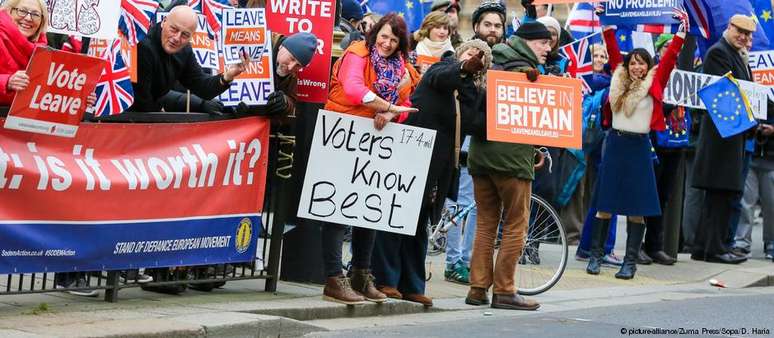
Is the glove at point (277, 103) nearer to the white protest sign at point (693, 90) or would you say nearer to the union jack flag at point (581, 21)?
the white protest sign at point (693, 90)

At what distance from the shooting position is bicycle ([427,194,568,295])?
11.6m

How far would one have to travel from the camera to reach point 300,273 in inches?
412

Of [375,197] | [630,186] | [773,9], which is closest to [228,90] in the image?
[375,197]

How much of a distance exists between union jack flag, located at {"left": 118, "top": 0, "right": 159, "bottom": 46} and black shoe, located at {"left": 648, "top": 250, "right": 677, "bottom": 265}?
6480mm

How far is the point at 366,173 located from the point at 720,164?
18.3 feet

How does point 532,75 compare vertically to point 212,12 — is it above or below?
below

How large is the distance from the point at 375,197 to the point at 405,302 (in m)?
0.75

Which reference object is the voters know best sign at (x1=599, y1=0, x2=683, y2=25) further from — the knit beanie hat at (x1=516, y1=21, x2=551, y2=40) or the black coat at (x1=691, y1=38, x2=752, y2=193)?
the knit beanie hat at (x1=516, y1=21, x2=551, y2=40)

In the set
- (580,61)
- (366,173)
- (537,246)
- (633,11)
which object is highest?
(633,11)

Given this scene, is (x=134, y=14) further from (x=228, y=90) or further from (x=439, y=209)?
(x=439, y=209)

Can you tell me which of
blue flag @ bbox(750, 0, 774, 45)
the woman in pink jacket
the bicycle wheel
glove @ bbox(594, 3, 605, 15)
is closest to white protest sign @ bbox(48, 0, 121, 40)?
the woman in pink jacket

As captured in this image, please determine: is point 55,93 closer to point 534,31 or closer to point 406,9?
point 534,31

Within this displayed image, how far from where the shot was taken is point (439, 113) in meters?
10.0

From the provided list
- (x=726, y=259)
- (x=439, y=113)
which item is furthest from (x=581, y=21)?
(x=439, y=113)
